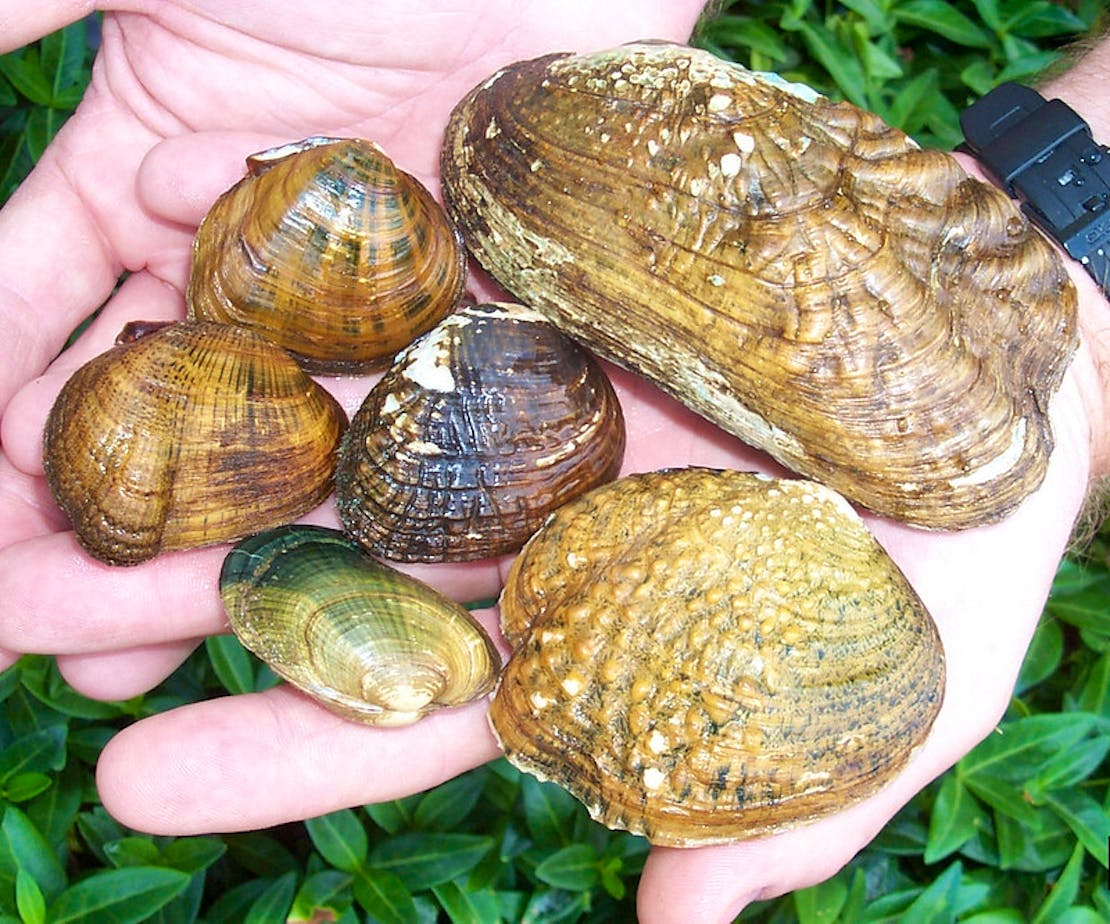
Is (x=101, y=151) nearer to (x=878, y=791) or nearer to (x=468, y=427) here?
(x=468, y=427)

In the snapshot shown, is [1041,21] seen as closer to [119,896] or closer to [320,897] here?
[320,897]

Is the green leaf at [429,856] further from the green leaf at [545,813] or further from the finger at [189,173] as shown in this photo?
the finger at [189,173]

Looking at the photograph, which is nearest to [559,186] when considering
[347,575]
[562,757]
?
[347,575]

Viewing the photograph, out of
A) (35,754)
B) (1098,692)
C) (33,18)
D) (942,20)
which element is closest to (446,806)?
(35,754)

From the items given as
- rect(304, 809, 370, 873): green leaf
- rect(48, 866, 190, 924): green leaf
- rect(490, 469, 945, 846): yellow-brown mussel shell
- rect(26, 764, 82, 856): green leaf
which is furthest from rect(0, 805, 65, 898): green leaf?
rect(490, 469, 945, 846): yellow-brown mussel shell

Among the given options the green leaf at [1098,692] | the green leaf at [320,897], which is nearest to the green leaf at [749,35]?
the green leaf at [1098,692]
